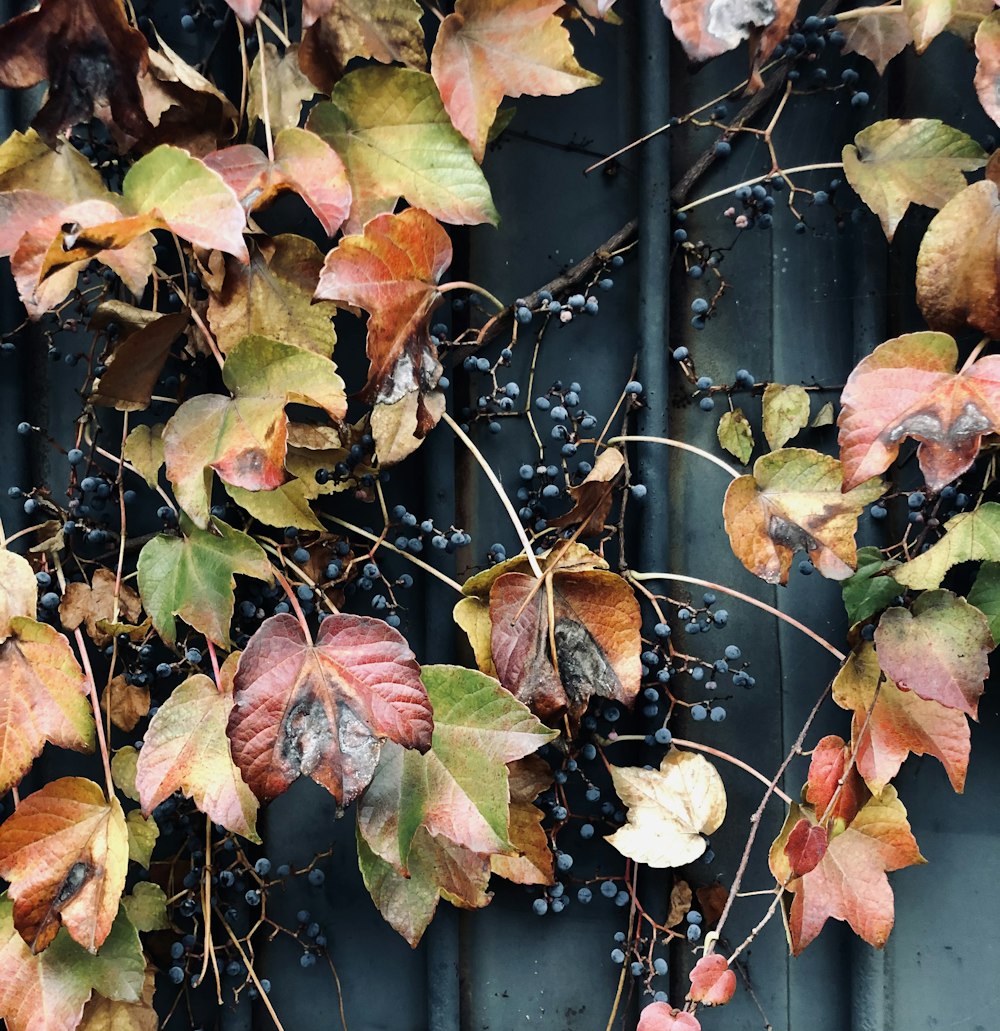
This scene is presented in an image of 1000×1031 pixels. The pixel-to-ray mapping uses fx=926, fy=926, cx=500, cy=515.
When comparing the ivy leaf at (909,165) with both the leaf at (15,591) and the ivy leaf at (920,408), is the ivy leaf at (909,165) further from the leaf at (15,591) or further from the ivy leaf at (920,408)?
the leaf at (15,591)

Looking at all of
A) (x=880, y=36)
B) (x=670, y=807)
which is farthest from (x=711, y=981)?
(x=880, y=36)

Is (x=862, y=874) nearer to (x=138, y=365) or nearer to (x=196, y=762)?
(x=196, y=762)

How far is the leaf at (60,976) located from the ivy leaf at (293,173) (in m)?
0.62

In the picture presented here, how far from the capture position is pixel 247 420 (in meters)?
0.73

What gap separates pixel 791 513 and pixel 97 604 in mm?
624

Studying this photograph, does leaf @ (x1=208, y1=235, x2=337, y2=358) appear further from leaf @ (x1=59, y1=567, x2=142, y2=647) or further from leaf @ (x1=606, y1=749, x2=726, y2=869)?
leaf @ (x1=606, y1=749, x2=726, y2=869)

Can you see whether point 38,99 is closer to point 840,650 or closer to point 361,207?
point 361,207

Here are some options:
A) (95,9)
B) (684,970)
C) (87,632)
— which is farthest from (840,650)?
(95,9)

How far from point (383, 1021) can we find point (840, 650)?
23.6 inches

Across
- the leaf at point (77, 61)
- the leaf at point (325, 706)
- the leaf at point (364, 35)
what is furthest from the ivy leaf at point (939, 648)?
the leaf at point (77, 61)

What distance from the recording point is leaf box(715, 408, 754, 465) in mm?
908

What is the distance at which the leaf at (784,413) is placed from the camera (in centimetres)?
89

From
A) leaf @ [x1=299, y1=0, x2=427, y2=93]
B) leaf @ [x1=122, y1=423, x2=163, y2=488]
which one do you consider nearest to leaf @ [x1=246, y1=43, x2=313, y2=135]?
leaf @ [x1=299, y1=0, x2=427, y2=93]

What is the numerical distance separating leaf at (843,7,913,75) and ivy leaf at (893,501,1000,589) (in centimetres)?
42
